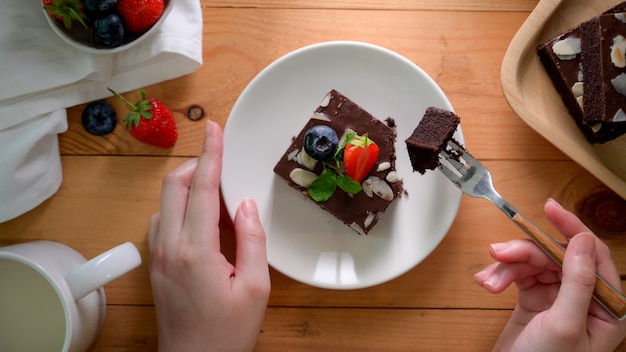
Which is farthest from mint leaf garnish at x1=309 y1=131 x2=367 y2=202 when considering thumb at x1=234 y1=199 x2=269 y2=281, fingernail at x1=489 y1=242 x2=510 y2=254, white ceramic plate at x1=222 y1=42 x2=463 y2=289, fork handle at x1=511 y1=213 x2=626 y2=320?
fork handle at x1=511 y1=213 x2=626 y2=320

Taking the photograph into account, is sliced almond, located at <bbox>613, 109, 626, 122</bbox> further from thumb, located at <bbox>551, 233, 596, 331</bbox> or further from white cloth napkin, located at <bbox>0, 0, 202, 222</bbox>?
white cloth napkin, located at <bbox>0, 0, 202, 222</bbox>

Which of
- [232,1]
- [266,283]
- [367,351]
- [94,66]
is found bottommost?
[367,351]

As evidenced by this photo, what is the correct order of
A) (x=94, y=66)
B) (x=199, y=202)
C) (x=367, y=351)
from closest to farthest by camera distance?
1. (x=199, y=202)
2. (x=94, y=66)
3. (x=367, y=351)

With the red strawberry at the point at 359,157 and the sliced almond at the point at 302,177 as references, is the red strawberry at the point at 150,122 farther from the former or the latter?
the red strawberry at the point at 359,157

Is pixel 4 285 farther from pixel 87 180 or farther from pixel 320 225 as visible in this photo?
pixel 320 225

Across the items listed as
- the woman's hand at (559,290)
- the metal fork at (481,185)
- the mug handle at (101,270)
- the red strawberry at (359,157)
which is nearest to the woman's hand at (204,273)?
the mug handle at (101,270)

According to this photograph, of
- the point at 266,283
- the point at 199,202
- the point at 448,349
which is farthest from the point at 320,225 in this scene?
the point at 448,349

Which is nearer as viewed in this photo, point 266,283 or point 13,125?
point 266,283

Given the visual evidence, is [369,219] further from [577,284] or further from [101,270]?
[101,270]

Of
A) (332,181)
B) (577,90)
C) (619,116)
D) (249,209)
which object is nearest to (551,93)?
(577,90)
